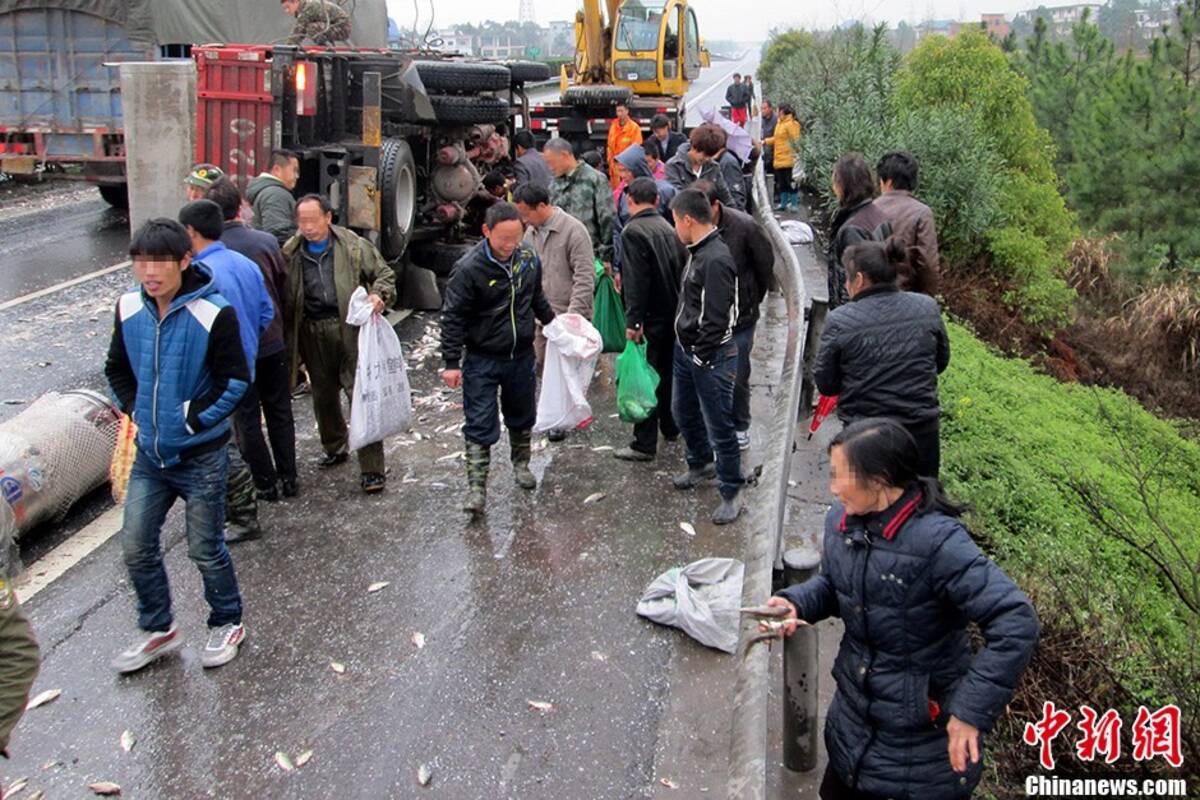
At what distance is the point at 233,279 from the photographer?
18.1ft

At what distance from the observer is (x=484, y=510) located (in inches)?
247

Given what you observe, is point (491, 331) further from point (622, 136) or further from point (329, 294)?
point (622, 136)

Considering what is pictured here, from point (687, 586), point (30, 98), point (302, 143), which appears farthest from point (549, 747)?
point (30, 98)

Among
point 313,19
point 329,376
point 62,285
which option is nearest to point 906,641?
point 329,376

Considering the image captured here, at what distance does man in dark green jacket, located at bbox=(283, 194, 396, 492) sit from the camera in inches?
254

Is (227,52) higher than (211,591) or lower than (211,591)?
higher

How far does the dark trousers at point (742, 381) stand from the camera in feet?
21.1

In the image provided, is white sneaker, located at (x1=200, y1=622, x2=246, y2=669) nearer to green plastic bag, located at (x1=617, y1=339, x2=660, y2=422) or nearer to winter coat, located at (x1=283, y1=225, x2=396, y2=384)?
winter coat, located at (x1=283, y1=225, x2=396, y2=384)

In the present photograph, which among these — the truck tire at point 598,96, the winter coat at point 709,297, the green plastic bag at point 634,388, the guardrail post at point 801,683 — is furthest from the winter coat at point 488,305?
the truck tire at point 598,96

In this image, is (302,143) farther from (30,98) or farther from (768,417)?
(30,98)

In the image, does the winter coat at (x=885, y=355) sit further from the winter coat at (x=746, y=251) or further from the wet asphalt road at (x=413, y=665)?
the winter coat at (x=746, y=251)

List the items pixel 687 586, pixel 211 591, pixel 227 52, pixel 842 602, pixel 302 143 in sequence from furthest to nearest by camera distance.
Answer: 1. pixel 302 143
2. pixel 227 52
3. pixel 687 586
4. pixel 211 591
5. pixel 842 602

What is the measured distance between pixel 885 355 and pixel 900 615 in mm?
1940

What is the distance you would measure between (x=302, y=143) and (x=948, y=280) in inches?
295
